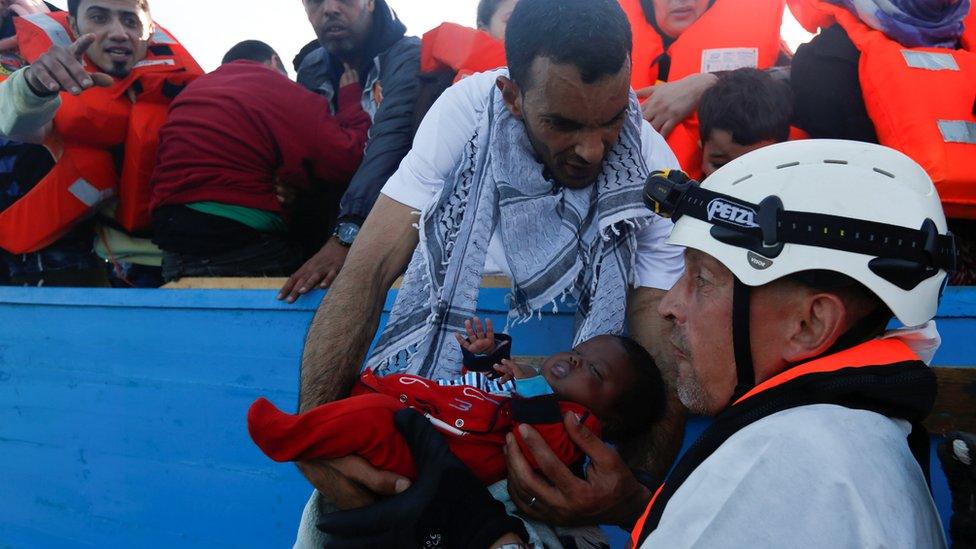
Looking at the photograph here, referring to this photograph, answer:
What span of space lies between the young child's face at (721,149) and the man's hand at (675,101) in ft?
0.74

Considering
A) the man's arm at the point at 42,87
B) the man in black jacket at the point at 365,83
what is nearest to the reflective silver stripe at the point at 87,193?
the man's arm at the point at 42,87

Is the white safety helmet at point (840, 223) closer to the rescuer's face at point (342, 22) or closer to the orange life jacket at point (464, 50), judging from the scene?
the orange life jacket at point (464, 50)

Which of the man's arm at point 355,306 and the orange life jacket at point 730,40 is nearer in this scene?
the man's arm at point 355,306

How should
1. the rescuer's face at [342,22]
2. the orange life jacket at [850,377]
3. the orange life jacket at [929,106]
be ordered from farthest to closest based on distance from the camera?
the rescuer's face at [342,22], the orange life jacket at [929,106], the orange life jacket at [850,377]

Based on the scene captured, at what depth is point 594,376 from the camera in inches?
86.8

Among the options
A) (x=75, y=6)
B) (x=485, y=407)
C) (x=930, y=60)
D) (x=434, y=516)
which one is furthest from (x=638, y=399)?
(x=75, y=6)

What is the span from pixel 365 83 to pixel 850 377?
344 cm

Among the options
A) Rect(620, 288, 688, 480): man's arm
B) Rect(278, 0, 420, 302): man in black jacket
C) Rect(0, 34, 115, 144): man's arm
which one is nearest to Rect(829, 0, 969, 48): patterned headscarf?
Rect(620, 288, 688, 480): man's arm

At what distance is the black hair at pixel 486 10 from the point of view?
429cm

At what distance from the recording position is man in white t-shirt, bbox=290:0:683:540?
2.38 meters

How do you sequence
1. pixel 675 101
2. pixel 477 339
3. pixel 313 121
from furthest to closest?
pixel 313 121
pixel 675 101
pixel 477 339

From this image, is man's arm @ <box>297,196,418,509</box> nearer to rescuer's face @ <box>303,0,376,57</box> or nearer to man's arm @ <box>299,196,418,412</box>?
man's arm @ <box>299,196,418,412</box>

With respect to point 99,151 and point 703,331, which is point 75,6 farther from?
point 703,331

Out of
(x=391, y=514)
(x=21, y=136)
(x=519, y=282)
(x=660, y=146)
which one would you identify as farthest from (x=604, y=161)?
(x=21, y=136)
